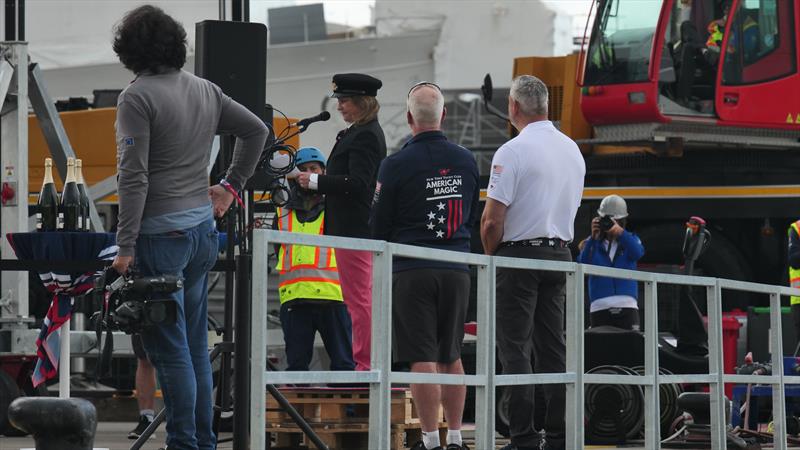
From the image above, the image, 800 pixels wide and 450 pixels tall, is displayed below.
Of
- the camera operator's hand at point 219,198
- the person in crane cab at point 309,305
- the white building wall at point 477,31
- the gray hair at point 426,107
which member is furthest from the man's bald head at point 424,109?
the white building wall at point 477,31

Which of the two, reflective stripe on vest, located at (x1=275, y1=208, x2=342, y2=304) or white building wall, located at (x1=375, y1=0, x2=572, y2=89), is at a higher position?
white building wall, located at (x1=375, y1=0, x2=572, y2=89)

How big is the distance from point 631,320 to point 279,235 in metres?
6.72

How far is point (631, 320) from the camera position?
1152 cm

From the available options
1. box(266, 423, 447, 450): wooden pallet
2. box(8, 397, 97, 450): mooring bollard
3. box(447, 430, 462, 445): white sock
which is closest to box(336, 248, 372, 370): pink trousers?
box(266, 423, 447, 450): wooden pallet

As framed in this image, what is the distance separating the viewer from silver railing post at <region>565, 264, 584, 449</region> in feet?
23.7

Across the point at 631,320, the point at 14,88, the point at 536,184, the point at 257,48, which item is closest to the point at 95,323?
the point at 257,48

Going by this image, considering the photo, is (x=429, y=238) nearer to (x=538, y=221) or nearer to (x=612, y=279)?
(x=538, y=221)

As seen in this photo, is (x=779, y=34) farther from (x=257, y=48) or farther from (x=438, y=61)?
(x=438, y=61)

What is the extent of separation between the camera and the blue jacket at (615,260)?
38.0 ft

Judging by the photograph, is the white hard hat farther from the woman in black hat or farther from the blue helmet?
the woman in black hat

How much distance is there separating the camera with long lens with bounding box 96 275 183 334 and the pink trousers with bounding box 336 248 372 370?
7.69ft

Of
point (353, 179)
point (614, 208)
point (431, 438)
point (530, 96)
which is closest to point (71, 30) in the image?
point (614, 208)

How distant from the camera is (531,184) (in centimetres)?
755

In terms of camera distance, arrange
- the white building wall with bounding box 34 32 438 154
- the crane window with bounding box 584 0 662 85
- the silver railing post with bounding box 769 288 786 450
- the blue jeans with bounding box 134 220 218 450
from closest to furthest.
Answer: the blue jeans with bounding box 134 220 218 450
the silver railing post with bounding box 769 288 786 450
the crane window with bounding box 584 0 662 85
the white building wall with bounding box 34 32 438 154
